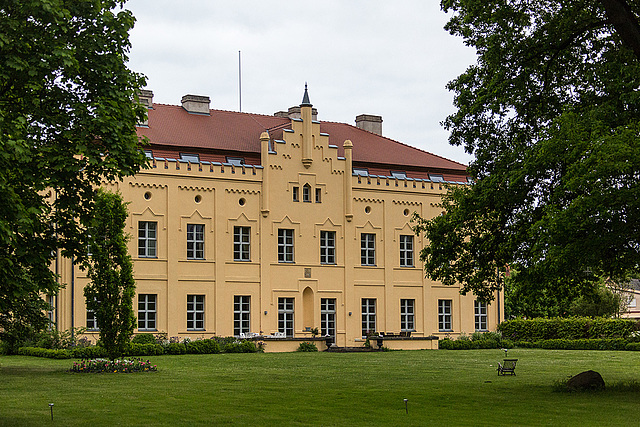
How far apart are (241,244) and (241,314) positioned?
12.5 ft

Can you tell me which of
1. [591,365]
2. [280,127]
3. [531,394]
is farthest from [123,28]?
[280,127]

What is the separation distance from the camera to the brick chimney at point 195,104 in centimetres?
5238

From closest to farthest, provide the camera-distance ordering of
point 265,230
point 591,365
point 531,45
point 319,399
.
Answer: point 319,399
point 531,45
point 591,365
point 265,230

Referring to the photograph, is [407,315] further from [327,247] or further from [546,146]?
[546,146]

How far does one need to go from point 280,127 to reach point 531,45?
94.9ft

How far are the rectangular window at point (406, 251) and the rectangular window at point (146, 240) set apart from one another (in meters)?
15.2

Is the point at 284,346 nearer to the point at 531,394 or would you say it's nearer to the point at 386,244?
the point at 386,244

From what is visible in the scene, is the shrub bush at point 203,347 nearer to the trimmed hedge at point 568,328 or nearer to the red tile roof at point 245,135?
the red tile roof at point 245,135

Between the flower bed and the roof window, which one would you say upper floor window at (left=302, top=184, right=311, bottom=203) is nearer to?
the roof window

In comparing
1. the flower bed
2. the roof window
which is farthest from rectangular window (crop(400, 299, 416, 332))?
the flower bed

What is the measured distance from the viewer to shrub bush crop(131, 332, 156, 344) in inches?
1661

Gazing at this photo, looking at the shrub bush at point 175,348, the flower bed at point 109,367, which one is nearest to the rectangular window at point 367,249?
the shrub bush at point 175,348

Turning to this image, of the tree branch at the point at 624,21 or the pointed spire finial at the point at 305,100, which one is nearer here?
the tree branch at the point at 624,21

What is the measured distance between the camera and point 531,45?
24297 millimetres
